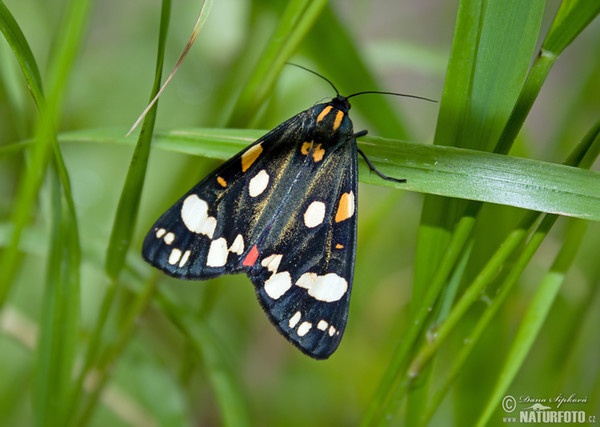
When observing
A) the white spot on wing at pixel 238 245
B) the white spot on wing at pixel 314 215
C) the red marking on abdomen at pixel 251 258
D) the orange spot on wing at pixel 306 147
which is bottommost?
the red marking on abdomen at pixel 251 258

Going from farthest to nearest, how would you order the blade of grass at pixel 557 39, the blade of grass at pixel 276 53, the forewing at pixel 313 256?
the forewing at pixel 313 256, the blade of grass at pixel 276 53, the blade of grass at pixel 557 39

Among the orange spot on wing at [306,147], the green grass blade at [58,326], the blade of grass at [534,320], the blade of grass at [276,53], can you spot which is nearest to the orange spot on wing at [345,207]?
the orange spot on wing at [306,147]

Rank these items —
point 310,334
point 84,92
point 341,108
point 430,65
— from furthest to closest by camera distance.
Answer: point 84,92 → point 430,65 → point 341,108 → point 310,334

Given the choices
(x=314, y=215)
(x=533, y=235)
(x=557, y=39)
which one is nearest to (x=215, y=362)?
(x=314, y=215)

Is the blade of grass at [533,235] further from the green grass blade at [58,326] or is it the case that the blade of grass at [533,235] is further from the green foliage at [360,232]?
the green grass blade at [58,326]

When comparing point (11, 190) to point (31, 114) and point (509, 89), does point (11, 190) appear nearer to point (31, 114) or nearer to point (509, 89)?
point (31, 114)

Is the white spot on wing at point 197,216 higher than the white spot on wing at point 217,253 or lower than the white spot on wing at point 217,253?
higher

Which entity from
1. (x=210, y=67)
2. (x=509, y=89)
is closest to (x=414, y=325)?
(x=509, y=89)

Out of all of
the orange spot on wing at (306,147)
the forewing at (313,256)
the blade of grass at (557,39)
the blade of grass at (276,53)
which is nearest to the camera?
the blade of grass at (557,39)

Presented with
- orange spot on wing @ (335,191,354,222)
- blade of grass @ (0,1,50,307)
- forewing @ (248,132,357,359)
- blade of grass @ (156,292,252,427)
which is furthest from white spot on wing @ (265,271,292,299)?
blade of grass @ (0,1,50,307)

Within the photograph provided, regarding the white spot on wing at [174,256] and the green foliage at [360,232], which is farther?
the white spot on wing at [174,256]
